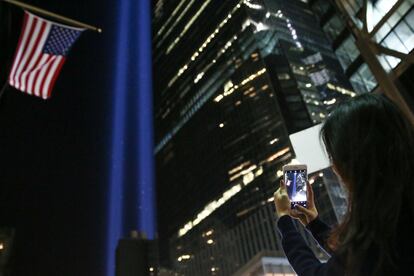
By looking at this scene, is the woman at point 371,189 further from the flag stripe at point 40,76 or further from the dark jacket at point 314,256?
the flag stripe at point 40,76

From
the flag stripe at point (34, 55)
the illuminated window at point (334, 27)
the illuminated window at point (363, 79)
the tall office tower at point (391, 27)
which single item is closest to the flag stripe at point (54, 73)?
the flag stripe at point (34, 55)

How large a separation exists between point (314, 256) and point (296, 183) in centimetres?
49

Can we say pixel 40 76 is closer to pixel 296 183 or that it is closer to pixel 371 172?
pixel 296 183

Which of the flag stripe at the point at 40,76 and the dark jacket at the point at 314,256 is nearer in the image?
the dark jacket at the point at 314,256

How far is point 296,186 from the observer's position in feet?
6.03

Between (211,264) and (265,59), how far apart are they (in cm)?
4389

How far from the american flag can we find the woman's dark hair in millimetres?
8024

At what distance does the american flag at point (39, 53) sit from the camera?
26.8 feet

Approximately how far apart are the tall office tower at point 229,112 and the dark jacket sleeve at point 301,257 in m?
1.79

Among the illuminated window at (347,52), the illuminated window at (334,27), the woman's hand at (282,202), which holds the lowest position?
the woman's hand at (282,202)

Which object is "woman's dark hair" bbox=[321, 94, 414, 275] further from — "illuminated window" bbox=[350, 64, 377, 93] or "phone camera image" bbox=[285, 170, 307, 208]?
"illuminated window" bbox=[350, 64, 377, 93]

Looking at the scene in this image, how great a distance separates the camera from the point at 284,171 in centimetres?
191

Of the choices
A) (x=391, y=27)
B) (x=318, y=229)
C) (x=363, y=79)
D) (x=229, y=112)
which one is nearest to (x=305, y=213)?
(x=318, y=229)

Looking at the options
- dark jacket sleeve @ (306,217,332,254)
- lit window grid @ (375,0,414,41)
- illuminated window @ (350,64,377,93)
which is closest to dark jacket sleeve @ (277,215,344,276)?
dark jacket sleeve @ (306,217,332,254)
